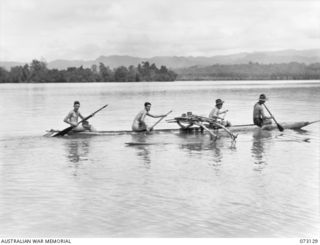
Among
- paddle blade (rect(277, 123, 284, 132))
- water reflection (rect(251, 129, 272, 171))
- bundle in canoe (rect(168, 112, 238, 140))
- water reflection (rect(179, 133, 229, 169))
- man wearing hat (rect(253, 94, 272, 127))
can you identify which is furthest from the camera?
paddle blade (rect(277, 123, 284, 132))

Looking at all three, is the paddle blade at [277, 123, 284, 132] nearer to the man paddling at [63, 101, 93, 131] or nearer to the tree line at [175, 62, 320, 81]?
the man paddling at [63, 101, 93, 131]

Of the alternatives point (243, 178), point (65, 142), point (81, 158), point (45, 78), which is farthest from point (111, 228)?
point (45, 78)

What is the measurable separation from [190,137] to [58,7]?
6538 millimetres

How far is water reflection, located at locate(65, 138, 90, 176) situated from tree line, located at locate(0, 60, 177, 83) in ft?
369

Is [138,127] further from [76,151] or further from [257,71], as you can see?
[257,71]

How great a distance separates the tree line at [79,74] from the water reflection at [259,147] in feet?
367

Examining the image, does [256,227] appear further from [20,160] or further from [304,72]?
[304,72]

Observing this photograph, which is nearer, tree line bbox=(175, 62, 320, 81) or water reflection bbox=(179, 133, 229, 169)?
water reflection bbox=(179, 133, 229, 169)

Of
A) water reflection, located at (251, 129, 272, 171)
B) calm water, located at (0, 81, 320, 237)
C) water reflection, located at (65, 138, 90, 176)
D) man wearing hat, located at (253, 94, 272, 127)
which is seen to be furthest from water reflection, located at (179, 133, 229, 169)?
water reflection, located at (65, 138, 90, 176)

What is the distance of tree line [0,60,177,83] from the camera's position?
131875 millimetres

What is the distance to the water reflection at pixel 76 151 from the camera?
13905 mm

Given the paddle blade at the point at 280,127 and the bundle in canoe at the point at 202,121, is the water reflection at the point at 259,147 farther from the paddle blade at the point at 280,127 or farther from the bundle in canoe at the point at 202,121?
the bundle in canoe at the point at 202,121

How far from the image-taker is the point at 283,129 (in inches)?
771

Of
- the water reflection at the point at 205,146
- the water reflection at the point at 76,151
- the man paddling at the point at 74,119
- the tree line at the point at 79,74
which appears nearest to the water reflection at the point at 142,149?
the water reflection at the point at 205,146
